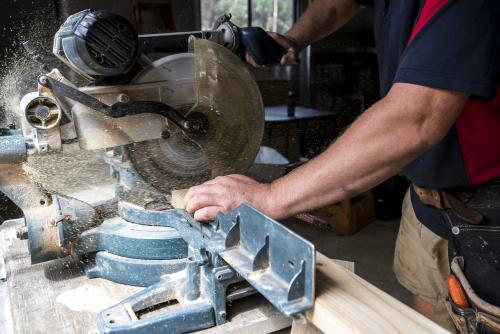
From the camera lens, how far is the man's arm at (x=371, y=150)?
0.95 meters

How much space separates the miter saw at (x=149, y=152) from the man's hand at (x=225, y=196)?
0.13ft

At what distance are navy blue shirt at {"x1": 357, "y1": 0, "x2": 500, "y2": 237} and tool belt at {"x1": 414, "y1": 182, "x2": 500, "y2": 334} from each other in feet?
0.16

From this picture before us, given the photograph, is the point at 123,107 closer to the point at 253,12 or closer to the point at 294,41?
the point at 294,41

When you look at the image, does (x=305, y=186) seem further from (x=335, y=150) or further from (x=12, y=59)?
(x=12, y=59)

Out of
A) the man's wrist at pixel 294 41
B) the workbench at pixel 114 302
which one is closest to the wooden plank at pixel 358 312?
the workbench at pixel 114 302

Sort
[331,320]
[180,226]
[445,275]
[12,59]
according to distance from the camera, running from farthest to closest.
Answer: [12,59] → [445,275] → [180,226] → [331,320]

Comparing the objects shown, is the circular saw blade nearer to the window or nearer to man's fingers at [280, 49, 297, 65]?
man's fingers at [280, 49, 297, 65]

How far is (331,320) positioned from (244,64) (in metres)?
0.85

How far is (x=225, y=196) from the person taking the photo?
3.51ft

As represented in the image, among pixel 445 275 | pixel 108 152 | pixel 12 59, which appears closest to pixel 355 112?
pixel 12 59

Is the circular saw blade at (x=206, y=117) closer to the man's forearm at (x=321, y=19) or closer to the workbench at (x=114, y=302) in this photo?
the workbench at (x=114, y=302)

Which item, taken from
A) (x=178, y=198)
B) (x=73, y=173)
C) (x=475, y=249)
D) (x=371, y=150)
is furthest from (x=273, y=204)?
(x=73, y=173)

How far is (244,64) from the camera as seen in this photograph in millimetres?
1429

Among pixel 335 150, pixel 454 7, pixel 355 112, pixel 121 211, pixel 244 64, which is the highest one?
pixel 454 7
